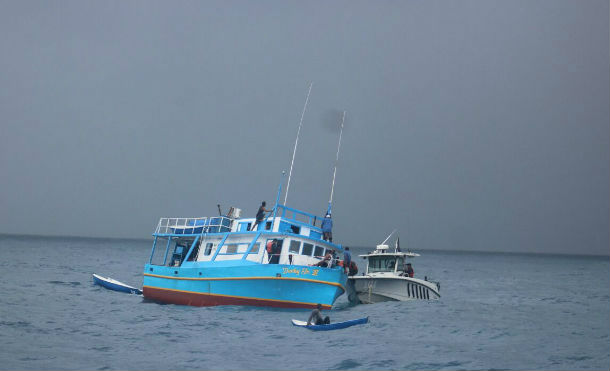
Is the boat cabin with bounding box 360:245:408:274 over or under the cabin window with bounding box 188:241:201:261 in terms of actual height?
over

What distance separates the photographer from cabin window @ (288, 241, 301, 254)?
2931 centimetres

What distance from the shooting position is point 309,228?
30672 mm

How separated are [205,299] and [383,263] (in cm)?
1197

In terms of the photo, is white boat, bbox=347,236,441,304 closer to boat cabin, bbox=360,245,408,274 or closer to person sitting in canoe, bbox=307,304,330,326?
boat cabin, bbox=360,245,408,274

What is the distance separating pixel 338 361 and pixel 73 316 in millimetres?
15468

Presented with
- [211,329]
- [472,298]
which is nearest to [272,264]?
[211,329]

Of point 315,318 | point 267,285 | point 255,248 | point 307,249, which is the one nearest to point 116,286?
point 255,248

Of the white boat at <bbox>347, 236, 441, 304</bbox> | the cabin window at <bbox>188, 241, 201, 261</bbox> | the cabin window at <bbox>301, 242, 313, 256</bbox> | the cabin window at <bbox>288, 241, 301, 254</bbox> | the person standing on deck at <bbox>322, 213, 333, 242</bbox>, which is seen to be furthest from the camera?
the white boat at <bbox>347, 236, 441, 304</bbox>

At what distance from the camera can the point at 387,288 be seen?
3456 centimetres

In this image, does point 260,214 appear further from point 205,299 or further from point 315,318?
point 315,318

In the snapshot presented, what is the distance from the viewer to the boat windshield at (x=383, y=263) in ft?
116

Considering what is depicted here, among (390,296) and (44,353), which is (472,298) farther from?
(44,353)

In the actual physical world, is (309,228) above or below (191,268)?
above

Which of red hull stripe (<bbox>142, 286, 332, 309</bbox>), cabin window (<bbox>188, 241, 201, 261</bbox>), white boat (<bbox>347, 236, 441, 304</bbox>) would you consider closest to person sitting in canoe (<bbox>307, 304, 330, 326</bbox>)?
red hull stripe (<bbox>142, 286, 332, 309</bbox>)
